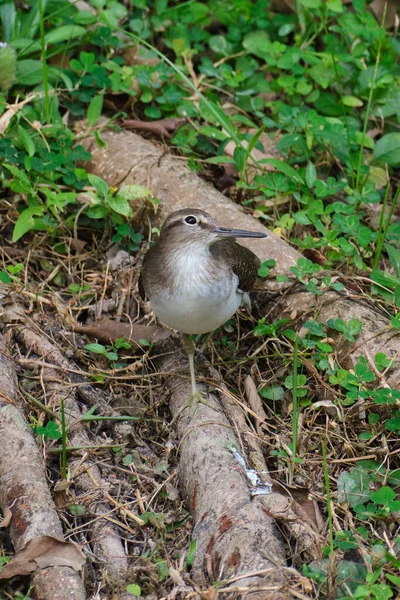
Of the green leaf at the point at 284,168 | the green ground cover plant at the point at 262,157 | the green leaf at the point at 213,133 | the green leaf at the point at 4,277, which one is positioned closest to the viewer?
the green ground cover plant at the point at 262,157

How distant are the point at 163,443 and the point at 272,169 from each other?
276 centimetres

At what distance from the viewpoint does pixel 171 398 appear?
543 cm

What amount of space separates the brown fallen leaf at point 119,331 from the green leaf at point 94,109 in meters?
1.91

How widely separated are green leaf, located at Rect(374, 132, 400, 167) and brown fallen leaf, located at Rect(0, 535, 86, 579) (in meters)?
4.30

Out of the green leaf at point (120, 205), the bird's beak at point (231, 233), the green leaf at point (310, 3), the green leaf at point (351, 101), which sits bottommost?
the green leaf at point (351, 101)

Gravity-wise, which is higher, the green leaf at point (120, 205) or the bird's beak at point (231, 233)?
the bird's beak at point (231, 233)

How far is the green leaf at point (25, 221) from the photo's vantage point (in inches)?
236

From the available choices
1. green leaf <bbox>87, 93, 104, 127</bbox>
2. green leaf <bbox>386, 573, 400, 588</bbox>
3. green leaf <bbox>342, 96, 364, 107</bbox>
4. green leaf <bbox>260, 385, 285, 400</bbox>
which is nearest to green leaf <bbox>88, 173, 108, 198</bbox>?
green leaf <bbox>87, 93, 104, 127</bbox>

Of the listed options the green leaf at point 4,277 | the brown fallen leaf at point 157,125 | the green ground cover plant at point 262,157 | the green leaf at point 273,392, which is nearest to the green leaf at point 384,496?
the green ground cover plant at point 262,157

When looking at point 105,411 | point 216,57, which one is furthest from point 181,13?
point 105,411

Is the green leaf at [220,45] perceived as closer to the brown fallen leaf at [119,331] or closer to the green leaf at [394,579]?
the brown fallen leaf at [119,331]

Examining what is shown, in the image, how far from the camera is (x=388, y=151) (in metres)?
6.85

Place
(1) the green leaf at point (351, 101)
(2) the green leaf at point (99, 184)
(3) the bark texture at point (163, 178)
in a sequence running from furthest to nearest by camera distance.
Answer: (1) the green leaf at point (351, 101), (3) the bark texture at point (163, 178), (2) the green leaf at point (99, 184)

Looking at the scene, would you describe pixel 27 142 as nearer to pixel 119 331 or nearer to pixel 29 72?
pixel 29 72
